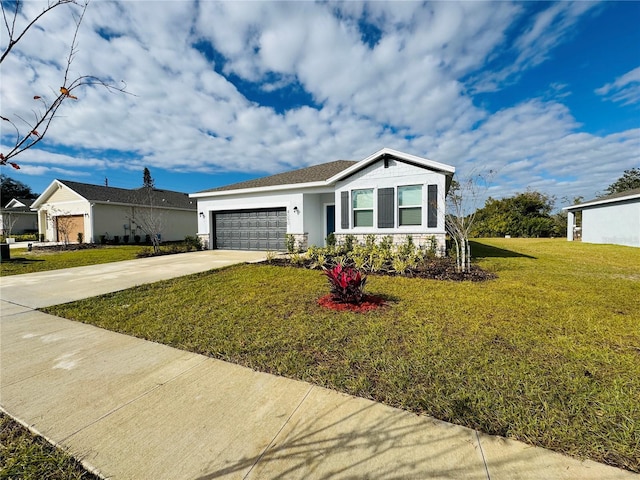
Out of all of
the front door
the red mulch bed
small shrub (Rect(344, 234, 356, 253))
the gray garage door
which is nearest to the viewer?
the red mulch bed

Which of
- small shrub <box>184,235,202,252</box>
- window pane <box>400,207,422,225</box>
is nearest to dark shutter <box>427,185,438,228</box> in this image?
window pane <box>400,207,422,225</box>

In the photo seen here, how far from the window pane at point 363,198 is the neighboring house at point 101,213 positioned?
14.1 m

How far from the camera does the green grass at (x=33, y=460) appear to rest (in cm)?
166

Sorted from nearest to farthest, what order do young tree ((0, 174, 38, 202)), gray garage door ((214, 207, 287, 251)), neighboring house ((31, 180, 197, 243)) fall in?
gray garage door ((214, 207, 287, 251)), neighboring house ((31, 180, 197, 243)), young tree ((0, 174, 38, 202))

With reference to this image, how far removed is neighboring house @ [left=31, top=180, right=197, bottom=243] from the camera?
19422 millimetres

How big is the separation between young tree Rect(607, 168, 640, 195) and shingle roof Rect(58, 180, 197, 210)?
5127 centimetres

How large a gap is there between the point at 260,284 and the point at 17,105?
5536 millimetres

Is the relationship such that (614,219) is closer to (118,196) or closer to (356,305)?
(356,305)

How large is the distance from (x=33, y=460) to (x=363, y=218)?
436 inches

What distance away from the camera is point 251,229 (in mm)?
14867

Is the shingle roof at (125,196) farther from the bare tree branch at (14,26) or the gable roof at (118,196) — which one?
the bare tree branch at (14,26)

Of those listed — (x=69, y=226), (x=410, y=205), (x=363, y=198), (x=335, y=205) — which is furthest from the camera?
(x=69, y=226)

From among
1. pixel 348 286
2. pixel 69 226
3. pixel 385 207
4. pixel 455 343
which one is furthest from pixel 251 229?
pixel 69 226

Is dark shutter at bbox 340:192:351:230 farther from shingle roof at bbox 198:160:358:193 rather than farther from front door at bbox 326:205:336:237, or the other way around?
front door at bbox 326:205:336:237
